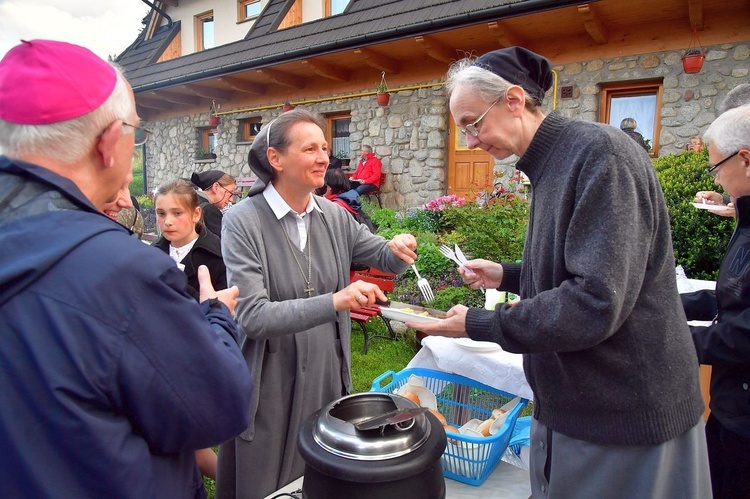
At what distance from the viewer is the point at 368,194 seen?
9.80 metres

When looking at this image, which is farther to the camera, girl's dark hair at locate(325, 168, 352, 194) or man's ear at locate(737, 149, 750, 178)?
girl's dark hair at locate(325, 168, 352, 194)

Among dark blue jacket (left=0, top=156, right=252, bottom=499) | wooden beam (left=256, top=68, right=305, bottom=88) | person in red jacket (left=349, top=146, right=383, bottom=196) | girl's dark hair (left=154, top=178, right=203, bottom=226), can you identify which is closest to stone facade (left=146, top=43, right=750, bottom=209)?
person in red jacket (left=349, top=146, right=383, bottom=196)

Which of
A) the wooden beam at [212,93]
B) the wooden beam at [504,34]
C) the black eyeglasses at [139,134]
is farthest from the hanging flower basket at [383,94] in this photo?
the black eyeglasses at [139,134]

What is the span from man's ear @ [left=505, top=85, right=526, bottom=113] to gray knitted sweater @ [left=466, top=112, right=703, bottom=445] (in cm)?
11

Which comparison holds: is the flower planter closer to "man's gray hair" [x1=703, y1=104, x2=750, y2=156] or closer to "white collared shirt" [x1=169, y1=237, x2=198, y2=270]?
"man's gray hair" [x1=703, y1=104, x2=750, y2=156]

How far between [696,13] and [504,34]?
250 centimetres

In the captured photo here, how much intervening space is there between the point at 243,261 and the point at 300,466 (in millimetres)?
906

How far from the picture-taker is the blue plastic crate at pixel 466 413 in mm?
1804

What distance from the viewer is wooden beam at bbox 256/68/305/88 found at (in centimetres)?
1086

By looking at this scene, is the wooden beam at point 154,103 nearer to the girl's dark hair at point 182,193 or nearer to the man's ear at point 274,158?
the girl's dark hair at point 182,193

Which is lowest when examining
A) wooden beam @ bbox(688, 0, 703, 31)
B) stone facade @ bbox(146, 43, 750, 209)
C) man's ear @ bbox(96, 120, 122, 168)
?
man's ear @ bbox(96, 120, 122, 168)

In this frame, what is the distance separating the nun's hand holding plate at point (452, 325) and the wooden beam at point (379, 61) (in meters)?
8.41

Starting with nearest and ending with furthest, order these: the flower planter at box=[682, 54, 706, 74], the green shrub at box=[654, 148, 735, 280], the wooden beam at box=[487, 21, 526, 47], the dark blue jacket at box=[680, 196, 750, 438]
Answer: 1. the dark blue jacket at box=[680, 196, 750, 438]
2. the green shrub at box=[654, 148, 735, 280]
3. the flower planter at box=[682, 54, 706, 74]
4. the wooden beam at box=[487, 21, 526, 47]

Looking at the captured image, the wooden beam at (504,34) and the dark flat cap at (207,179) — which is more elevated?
the wooden beam at (504,34)
